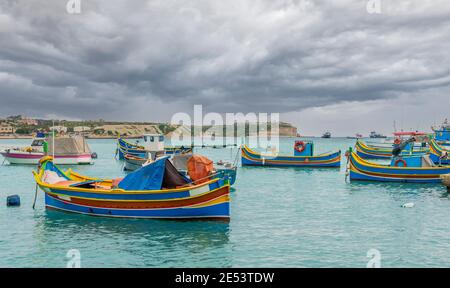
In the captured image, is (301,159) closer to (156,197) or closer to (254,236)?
(156,197)

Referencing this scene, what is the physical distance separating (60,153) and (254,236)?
148 feet

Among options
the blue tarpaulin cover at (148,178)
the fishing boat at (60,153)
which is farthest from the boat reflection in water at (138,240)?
the fishing boat at (60,153)

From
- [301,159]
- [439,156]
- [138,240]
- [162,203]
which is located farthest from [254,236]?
[439,156]

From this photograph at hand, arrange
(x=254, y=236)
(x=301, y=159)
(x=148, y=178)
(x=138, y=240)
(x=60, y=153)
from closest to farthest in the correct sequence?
(x=138, y=240) < (x=254, y=236) < (x=148, y=178) < (x=301, y=159) < (x=60, y=153)

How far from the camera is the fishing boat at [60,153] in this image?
186ft

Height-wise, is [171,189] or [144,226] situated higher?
[171,189]

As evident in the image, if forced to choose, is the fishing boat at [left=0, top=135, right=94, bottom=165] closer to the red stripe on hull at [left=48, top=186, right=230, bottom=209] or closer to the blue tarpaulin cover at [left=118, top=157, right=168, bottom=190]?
the red stripe on hull at [left=48, top=186, right=230, bottom=209]

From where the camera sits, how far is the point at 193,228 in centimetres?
1939

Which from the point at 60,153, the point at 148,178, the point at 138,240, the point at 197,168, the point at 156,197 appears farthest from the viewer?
the point at 60,153

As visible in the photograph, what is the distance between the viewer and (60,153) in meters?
56.3

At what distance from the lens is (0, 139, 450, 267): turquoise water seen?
15250 millimetres
